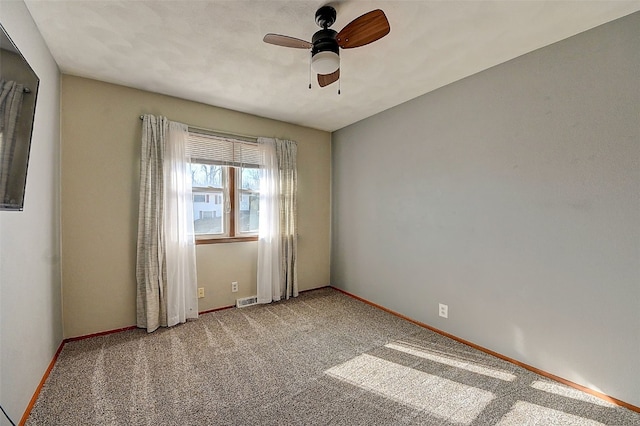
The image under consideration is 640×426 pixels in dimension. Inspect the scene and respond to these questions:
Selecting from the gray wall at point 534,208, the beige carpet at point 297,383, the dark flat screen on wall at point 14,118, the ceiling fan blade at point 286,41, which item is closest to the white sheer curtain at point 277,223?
the beige carpet at point 297,383

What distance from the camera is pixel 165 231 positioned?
2814 mm

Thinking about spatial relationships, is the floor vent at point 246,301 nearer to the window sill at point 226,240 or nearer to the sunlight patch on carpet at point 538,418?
the window sill at point 226,240

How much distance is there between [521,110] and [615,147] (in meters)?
0.66

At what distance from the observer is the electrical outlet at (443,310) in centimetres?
269

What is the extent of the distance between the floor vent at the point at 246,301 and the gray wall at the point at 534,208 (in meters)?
1.82

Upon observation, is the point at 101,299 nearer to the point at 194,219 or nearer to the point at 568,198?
the point at 194,219

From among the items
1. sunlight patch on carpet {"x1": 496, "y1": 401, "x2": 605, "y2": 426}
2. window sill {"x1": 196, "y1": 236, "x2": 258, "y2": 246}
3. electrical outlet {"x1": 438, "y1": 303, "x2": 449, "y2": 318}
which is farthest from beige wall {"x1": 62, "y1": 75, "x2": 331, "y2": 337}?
sunlight patch on carpet {"x1": 496, "y1": 401, "x2": 605, "y2": 426}

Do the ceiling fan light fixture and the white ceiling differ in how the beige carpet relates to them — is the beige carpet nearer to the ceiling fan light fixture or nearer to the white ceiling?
the ceiling fan light fixture

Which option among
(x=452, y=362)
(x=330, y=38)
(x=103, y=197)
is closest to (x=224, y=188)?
(x=103, y=197)

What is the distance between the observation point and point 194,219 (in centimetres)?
313

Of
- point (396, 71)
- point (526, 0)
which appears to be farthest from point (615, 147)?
point (396, 71)

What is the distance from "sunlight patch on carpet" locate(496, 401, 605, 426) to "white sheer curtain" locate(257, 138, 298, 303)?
2623 millimetres

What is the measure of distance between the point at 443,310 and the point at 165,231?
3.02 meters

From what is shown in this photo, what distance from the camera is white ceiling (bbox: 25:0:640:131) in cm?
167
